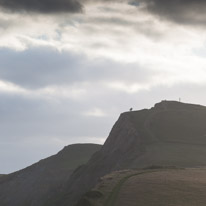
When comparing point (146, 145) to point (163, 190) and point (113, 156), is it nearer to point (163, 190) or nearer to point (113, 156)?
point (113, 156)

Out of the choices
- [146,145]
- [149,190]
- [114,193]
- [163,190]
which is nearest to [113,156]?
[146,145]

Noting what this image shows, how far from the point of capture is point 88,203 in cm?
7000

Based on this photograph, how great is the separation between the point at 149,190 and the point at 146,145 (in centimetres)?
8045

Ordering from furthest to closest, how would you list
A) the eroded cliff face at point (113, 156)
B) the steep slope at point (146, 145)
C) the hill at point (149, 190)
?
the eroded cliff face at point (113, 156) < the steep slope at point (146, 145) < the hill at point (149, 190)

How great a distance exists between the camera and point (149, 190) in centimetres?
7762

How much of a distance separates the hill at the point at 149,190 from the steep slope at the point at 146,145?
118 feet

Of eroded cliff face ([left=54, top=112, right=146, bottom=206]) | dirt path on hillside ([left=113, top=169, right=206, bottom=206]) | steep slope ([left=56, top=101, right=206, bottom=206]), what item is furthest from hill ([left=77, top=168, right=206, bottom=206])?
eroded cliff face ([left=54, top=112, right=146, bottom=206])

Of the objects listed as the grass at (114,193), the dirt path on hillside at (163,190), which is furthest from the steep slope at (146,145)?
the grass at (114,193)

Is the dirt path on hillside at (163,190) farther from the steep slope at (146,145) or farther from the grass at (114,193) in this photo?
the steep slope at (146,145)

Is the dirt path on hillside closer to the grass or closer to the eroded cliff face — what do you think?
the grass

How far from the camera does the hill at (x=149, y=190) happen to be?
7050 cm

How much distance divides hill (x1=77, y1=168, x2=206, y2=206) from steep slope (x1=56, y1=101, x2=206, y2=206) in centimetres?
3607

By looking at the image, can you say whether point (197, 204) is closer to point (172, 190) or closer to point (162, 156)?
point (172, 190)

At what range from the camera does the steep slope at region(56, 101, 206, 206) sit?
461ft
